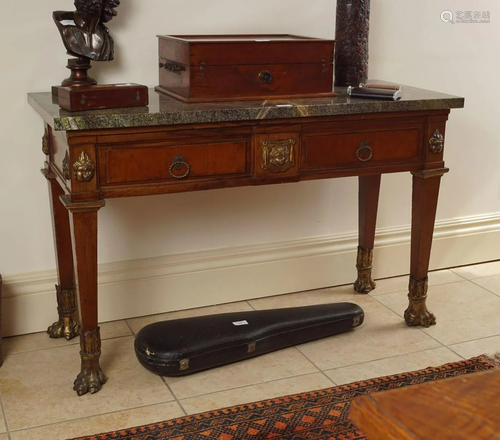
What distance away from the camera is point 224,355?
8.30 feet

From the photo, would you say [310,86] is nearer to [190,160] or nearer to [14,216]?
[190,160]

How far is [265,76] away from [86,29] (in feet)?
1.98

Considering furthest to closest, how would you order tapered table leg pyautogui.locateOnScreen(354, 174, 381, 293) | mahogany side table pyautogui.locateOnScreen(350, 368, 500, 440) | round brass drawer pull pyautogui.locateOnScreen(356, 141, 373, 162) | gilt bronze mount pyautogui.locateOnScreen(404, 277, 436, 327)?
tapered table leg pyautogui.locateOnScreen(354, 174, 381, 293), gilt bronze mount pyautogui.locateOnScreen(404, 277, 436, 327), round brass drawer pull pyautogui.locateOnScreen(356, 141, 373, 162), mahogany side table pyautogui.locateOnScreen(350, 368, 500, 440)

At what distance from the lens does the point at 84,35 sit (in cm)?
242

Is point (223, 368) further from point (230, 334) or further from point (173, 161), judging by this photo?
point (173, 161)

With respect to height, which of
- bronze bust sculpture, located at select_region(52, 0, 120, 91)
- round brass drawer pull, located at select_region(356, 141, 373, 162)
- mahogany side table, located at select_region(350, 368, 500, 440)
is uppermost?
bronze bust sculpture, located at select_region(52, 0, 120, 91)

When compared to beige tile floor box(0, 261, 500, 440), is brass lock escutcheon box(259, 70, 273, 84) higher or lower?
higher

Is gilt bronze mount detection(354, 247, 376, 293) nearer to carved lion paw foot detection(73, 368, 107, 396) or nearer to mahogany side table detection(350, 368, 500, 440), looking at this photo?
carved lion paw foot detection(73, 368, 107, 396)

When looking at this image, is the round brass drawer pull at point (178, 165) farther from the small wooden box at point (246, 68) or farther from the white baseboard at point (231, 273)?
the white baseboard at point (231, 273)

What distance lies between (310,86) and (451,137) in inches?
44.7

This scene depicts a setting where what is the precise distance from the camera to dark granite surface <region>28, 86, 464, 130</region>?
213 centimetres

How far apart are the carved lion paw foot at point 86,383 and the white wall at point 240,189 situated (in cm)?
51

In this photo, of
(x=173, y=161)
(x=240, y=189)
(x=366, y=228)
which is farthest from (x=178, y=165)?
(x=366, y=228)

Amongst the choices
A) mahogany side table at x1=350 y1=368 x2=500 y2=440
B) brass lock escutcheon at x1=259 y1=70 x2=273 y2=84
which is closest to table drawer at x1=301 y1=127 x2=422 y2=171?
brass lock escutcheon at x1=259 y1=70 x2=273 y2=84
